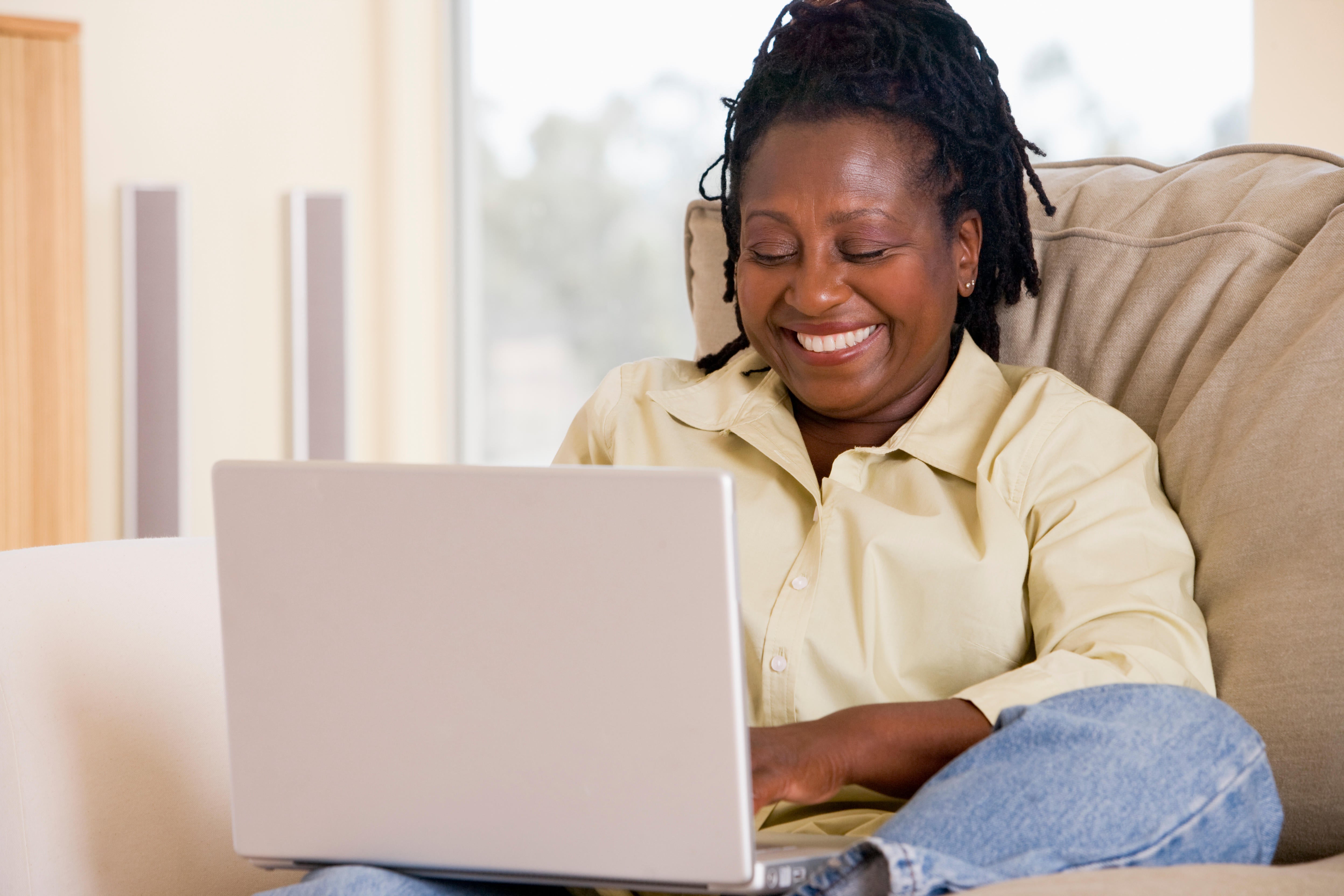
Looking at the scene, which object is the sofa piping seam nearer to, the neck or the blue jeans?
the neck

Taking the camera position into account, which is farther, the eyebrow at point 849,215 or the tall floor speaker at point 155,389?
the tall floor speaker at point 155,389

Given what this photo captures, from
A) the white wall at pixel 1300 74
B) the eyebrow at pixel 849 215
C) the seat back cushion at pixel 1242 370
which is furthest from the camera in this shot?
the white wall at pixel 1300 74

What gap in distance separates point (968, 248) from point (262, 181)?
2580mm

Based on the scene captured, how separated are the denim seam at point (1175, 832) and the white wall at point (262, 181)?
2870 mm

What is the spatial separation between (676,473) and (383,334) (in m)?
2.98

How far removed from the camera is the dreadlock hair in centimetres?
118

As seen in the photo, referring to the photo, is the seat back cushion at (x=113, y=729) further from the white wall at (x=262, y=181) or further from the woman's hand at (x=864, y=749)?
the white wall at (x=262, y=181)

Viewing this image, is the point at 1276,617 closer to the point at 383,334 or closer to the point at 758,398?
the point at 758,398

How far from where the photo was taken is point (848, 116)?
116 cm

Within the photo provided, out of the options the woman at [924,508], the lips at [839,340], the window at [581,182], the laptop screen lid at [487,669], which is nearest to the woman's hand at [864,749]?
the woman at [924,508]

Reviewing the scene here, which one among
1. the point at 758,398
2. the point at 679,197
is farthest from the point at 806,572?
the point at 679,197

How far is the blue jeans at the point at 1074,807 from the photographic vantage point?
26.9 inches

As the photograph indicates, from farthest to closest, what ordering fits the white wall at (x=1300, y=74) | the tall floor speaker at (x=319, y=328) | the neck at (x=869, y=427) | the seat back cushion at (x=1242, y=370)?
the tall floor speaker at (x=319, y=328) → the white wall at (x=1300, y=74) → the neck at (x=869, y=427) → the seat back cushion at (x=1242, y=370)

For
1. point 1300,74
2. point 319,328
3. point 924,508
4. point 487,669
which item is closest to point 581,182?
point 319,328
